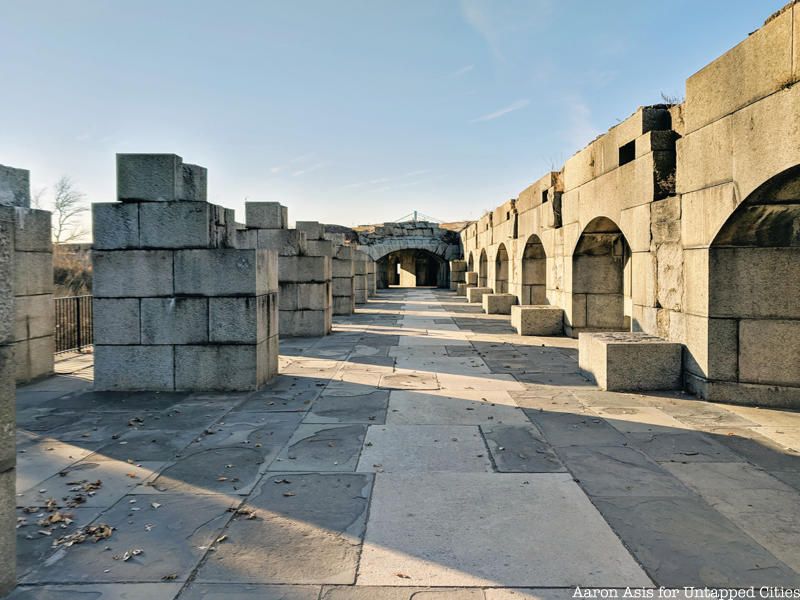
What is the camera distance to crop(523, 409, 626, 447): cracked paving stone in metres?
4.77

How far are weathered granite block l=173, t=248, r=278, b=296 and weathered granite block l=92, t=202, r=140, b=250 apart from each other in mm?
623

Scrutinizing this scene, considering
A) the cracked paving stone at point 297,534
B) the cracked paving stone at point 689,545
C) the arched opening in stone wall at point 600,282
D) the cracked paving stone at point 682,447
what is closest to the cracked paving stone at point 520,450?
the cracked paving stone at point 689,545

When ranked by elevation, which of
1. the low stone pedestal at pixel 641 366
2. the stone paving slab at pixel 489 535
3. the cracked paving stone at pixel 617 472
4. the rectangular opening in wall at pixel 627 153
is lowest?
the stone paving slab at pixel 489 535

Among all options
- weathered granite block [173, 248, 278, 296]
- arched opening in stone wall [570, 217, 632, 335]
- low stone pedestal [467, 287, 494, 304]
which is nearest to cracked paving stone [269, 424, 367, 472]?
weathered granite block [173, 248, 278, 296]

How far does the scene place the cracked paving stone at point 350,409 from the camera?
543 cm

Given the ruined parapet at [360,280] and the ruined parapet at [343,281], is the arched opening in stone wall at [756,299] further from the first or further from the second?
the ruined parapet at [360,280]

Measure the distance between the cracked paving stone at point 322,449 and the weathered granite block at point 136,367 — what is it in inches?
Answer: 97.8

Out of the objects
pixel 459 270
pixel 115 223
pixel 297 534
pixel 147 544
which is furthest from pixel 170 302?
pixel 459 270

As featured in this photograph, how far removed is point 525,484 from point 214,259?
15.2 ft

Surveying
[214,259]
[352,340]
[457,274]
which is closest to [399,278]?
[457,274]

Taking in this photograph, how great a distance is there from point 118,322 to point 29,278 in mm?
1839

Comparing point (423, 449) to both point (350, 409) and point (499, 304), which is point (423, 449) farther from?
point (499, 304)

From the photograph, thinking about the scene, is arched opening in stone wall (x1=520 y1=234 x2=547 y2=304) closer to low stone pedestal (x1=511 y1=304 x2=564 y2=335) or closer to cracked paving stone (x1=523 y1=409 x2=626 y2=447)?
low stone pedestal (x1=511 y1=304 x2=564 y2=335)

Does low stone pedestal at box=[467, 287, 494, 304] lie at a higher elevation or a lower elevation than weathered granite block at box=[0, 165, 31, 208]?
lower
